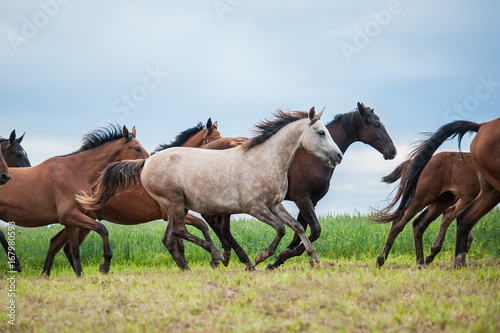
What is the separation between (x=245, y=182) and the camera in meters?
→ 7.50

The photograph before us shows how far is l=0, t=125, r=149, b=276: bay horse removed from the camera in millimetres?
9125

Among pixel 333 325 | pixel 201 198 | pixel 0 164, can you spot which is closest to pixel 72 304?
pixel 201 198

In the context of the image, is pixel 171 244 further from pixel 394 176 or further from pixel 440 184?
pixel 440 184

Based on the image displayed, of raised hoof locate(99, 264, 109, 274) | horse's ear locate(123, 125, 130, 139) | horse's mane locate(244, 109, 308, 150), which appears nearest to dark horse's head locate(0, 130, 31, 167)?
horse's ear locate(123, 125, 130, 139)

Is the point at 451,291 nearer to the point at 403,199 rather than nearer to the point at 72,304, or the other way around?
the point at 403,199

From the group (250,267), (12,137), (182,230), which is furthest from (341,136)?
(12,137)

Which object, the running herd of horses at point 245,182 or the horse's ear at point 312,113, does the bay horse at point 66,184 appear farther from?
the horse's ear at point 312,113

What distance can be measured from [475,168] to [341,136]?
224 centimetres

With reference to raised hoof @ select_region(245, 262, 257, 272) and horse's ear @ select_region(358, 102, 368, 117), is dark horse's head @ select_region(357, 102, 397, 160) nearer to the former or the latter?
horse's ear @ select_region(358, 102, 368, 117)

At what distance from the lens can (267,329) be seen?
462 cm

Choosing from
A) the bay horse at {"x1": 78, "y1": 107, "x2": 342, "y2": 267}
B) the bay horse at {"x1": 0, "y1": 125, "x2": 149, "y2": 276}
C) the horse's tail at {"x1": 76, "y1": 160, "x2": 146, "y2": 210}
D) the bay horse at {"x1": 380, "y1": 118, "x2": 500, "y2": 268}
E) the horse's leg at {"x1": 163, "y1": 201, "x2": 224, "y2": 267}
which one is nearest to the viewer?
the bay horse at {"x1": 380, "y1": 118, "x2": 500, "y2": 268}

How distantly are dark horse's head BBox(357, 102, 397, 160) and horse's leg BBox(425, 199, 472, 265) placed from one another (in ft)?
4.79

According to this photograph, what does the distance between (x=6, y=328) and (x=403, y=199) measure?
229 inches

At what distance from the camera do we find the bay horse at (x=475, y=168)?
7312 millimetres
